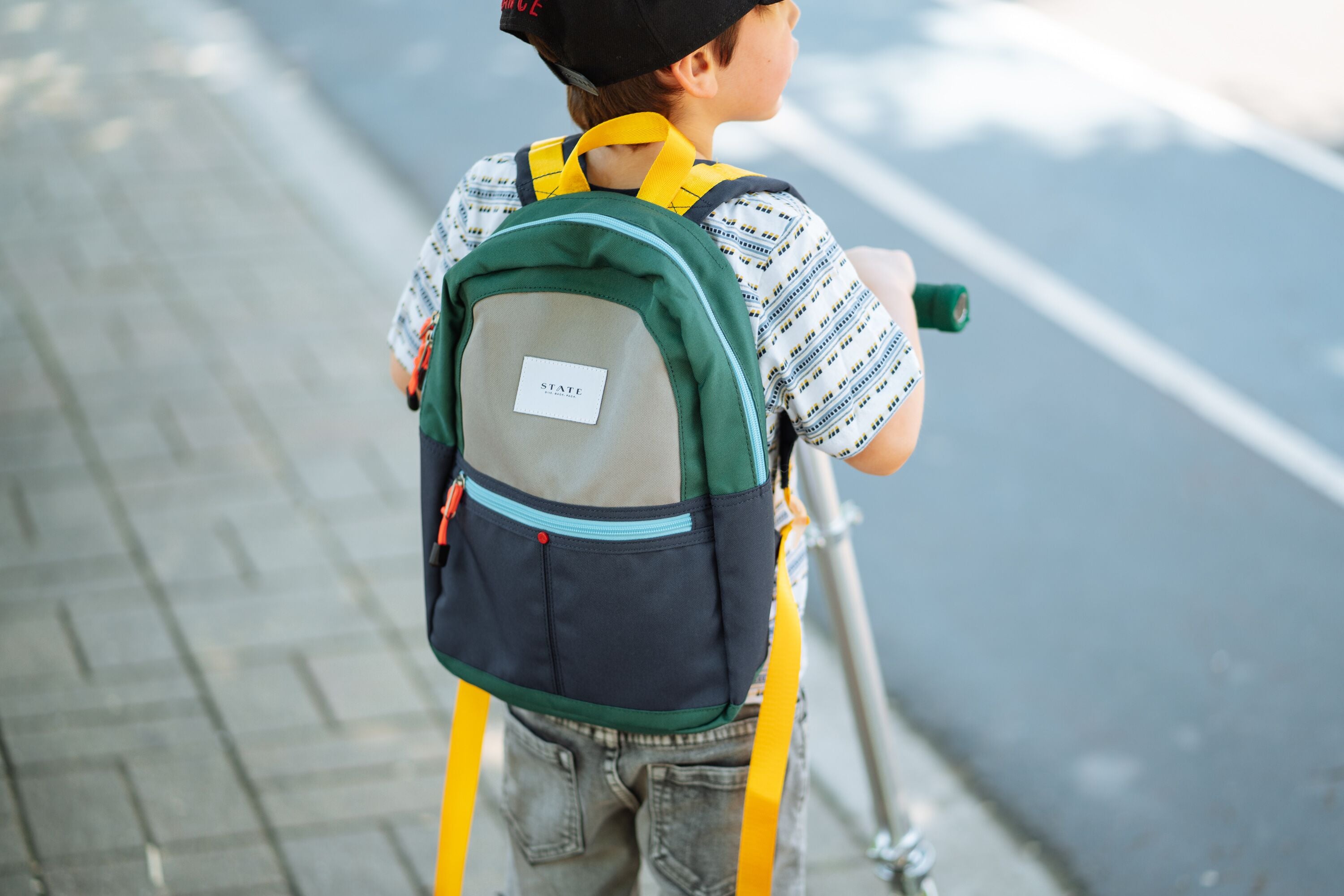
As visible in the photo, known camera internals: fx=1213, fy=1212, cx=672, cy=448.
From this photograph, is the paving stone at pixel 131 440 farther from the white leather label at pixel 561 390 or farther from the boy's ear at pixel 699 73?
the boy's ear at pixel 699 73

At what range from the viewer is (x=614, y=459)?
1.44 metres

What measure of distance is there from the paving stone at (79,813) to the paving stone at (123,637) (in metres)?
0.39

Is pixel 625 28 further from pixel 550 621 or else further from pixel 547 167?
pixel 550 621

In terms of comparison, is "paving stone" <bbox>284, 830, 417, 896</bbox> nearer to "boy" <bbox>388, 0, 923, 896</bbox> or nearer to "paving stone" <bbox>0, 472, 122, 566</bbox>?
"boy" <bbox>388, 0, 923, 896</bbox>

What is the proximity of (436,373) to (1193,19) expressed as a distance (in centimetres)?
744

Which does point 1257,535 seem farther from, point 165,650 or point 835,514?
point 165,650

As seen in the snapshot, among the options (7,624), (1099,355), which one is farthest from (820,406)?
(1099,355)

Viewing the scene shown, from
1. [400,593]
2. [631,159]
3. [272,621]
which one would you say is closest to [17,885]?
[272,621]

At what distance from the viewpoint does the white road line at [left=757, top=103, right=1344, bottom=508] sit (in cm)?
425

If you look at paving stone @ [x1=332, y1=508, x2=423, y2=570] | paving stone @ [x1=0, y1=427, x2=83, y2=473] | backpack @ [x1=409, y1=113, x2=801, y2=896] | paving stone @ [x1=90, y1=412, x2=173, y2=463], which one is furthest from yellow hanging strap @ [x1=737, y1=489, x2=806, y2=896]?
paving stone @ [x1=0, y1=427, x2=83, y2=473]

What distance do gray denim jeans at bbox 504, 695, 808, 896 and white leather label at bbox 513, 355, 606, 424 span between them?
20.2 inches

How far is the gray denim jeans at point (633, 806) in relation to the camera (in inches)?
68.3

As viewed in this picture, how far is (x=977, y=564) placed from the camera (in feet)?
12.3

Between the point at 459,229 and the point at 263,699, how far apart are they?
190 centimetres
